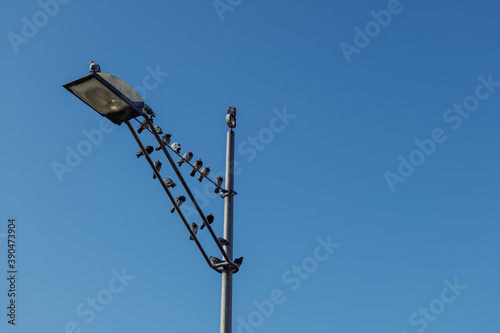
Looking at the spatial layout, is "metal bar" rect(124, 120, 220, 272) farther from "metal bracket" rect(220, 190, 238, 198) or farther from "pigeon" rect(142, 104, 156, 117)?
"metal bracket" rect(220, 190, 238, 198)

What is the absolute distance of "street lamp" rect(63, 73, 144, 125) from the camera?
679 cm

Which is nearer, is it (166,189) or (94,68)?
(94,68)

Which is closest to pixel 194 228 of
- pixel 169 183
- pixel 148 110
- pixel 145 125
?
pixel 169 183

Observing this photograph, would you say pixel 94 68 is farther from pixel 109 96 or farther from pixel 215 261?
pixel 215 261

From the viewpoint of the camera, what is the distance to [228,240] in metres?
8.32

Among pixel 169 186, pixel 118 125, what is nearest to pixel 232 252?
pixel 169 186

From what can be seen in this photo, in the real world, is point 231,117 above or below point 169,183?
above

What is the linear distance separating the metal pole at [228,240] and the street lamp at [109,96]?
2049mm

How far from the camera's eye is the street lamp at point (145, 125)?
6.85 metres

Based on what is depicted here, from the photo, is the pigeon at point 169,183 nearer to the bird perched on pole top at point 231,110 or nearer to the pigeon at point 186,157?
the pigeon at point 186,157

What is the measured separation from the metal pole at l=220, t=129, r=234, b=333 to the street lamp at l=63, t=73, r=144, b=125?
2.05 m

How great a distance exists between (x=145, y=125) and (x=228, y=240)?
1.96 meters

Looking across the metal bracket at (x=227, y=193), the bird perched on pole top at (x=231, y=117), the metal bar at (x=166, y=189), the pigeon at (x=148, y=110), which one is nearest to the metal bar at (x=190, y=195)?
the pigeon at (x=148, y=110)

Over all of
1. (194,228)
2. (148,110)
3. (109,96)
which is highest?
(109,96)
